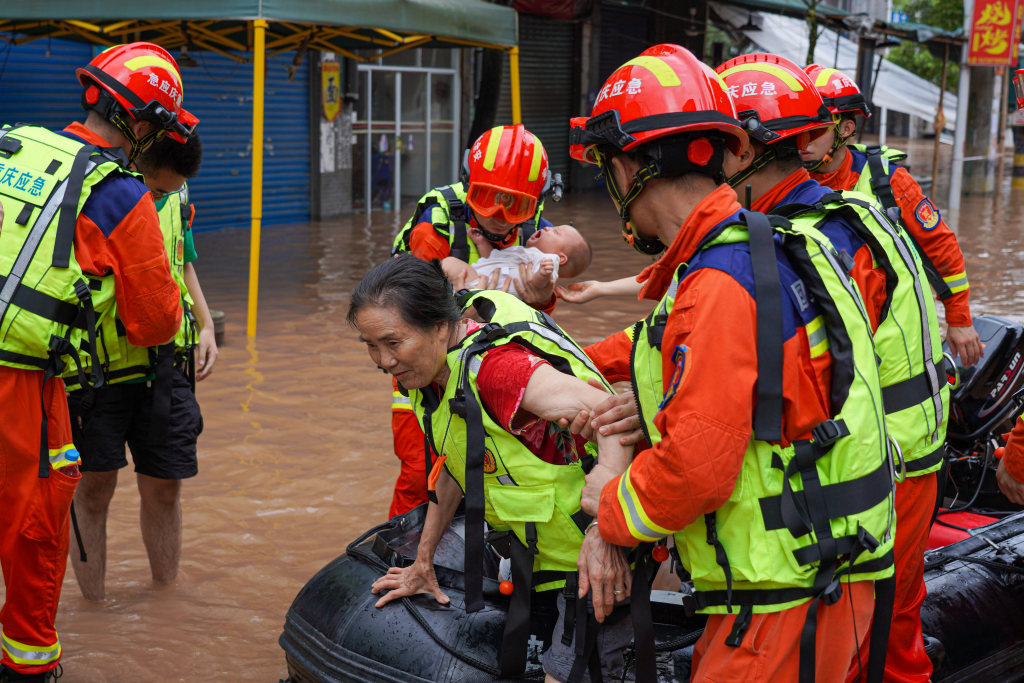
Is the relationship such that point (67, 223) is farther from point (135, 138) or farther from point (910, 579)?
point (910, 579)

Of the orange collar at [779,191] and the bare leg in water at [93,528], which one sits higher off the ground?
the orange collar at [779,191]

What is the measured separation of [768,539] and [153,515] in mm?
3143

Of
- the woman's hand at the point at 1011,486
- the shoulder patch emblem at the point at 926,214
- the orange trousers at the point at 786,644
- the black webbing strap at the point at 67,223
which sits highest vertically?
the black webbing strap at the point at 67,223

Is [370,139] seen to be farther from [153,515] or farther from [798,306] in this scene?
[798,306]

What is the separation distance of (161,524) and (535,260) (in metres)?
2.09

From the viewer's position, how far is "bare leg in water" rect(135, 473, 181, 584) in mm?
4129

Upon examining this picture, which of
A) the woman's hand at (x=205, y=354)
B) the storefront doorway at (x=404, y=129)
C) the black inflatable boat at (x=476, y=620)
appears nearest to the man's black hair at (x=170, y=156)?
the woman's hand at (x=205, y=354)

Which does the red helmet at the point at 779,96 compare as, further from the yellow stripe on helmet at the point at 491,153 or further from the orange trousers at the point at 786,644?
the orange trousers at the point at 786,644

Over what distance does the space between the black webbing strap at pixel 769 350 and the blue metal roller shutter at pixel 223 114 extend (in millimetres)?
11220

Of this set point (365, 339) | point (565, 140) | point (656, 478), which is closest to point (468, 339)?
point (365, 339)

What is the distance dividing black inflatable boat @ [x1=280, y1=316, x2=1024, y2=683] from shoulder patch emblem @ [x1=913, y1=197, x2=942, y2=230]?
1648 mm

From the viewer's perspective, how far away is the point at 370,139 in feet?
53.9

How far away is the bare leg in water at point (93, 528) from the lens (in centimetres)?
402

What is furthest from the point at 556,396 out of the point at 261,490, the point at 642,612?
the point at 261,490
